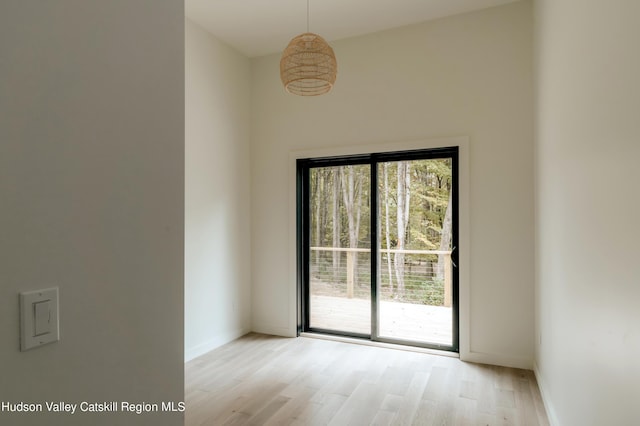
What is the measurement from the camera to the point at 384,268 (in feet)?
12.9

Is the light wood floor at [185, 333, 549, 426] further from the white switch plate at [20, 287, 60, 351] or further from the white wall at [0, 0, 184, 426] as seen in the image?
the white switch plate at [20, 287, 60, 351]

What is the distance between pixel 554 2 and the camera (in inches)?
93.6

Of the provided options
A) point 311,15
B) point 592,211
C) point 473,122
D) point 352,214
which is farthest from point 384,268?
point 311,15

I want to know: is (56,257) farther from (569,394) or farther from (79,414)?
(569,394)

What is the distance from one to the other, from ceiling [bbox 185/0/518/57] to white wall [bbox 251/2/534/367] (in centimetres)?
14

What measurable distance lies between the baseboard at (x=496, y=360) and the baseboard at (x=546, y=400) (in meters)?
0.11

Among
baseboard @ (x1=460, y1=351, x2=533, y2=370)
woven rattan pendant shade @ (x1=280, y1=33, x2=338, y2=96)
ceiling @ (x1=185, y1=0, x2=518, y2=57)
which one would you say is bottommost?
baseboard @ (x1=460, y1=351, x2=533, y2=370)

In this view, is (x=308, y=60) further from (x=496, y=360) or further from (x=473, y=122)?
(x=496, y=360)

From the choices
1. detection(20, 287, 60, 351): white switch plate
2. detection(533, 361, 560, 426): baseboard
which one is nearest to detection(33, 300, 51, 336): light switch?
detection(20, 287, 60, 351): white switch plate

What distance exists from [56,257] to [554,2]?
2.91 m

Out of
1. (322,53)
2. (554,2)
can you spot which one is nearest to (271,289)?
(322,53)

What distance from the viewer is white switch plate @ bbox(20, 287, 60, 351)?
78 cm

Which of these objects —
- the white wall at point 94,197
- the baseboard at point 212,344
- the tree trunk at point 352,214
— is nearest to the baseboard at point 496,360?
the tree trunk at point 352,214

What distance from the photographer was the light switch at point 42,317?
80 cm
